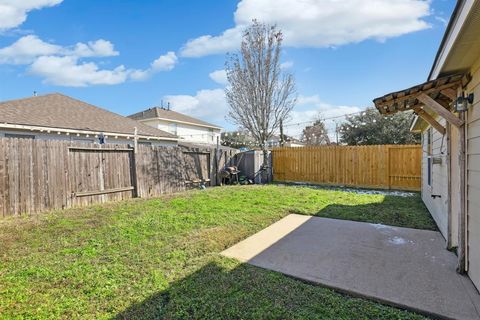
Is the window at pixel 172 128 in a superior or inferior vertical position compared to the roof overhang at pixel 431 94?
superior

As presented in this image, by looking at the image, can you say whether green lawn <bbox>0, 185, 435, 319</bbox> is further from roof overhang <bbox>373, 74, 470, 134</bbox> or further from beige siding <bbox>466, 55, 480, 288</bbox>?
roof overhang <bbox>373, 74, 470, 134</bbox>

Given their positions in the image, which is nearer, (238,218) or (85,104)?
(238,218)

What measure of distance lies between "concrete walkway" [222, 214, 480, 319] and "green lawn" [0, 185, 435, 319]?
9.3 inches

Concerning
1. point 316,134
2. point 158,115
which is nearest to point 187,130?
point 158,115

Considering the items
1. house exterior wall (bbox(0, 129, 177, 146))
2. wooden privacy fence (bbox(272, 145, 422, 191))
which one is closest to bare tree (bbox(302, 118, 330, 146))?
wooden privacy fence (bbox(272, 145, 422, 191))

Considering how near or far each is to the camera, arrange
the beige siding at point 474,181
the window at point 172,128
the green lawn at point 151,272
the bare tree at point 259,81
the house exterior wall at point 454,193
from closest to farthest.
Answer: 1. the green lawn at point 151,272
2. the beige siding at point 474,181
3. the house exterior wall at point 454,193
4. the bare tree at point 259,81
5. the window at point 172,128

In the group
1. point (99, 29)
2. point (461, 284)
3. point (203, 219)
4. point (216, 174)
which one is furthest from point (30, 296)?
point (99, 29)

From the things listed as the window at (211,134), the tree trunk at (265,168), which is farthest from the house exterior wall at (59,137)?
the window at (211,134)

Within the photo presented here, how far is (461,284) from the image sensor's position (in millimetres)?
2707

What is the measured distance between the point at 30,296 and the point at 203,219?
3.13 metres

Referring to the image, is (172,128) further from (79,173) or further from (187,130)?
(79,173)

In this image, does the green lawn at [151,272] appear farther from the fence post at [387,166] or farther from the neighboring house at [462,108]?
the fence post at [387,166]

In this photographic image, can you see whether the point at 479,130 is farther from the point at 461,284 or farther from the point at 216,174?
the point at 216,174

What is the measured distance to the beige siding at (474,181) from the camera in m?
2.58
